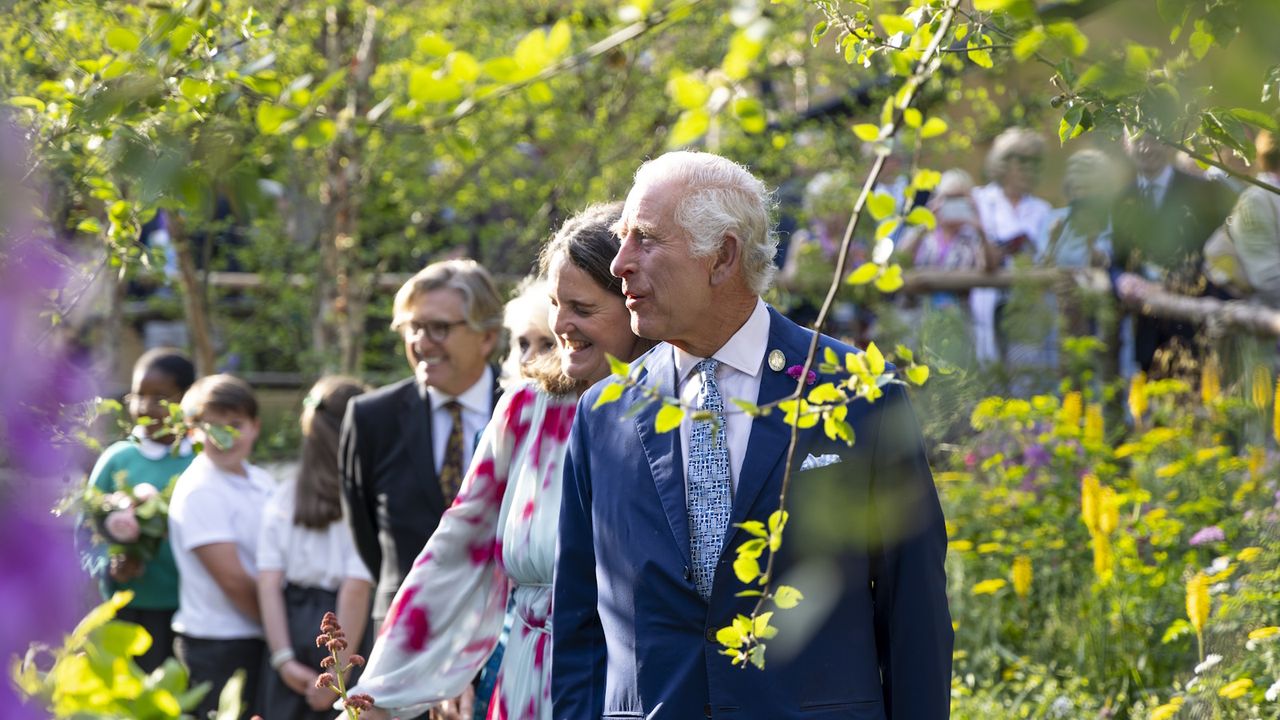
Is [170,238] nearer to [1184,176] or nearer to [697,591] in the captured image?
[697,591]

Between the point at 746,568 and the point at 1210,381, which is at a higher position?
the point at 1210,381

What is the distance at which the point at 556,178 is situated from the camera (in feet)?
31.1

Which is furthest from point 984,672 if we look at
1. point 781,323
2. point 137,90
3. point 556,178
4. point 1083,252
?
point 556,178

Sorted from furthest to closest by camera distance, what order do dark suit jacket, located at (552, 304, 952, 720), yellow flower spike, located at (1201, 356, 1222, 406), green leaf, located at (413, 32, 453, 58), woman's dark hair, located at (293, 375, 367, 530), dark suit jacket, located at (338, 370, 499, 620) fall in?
yellow flower spike, located at (1201, 356, 1222, 406) → woman's dark hair, located at (293, 375, 367, 530) → dark suit jacket, located at (338, 370, 499, 620) → dark suit jacket, located at (552, 304, 952, 720) → green leaf, located at (413, 32, 453, 58)

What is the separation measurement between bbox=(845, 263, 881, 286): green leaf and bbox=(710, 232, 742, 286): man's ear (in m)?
0.97

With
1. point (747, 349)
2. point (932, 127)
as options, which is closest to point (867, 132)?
point (932, 127)

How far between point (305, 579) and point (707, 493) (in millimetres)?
2735

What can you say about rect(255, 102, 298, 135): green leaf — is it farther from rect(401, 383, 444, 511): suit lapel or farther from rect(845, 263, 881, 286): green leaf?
rect(401, 383, 444, 511): suit lapel

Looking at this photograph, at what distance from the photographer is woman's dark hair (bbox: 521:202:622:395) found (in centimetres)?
342

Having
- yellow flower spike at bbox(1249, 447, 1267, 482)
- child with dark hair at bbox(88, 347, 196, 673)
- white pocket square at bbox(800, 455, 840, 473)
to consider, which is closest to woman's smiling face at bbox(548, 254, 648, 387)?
white pocket square at bbox(800, 455, 840, 473)

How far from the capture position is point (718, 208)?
9.70ft

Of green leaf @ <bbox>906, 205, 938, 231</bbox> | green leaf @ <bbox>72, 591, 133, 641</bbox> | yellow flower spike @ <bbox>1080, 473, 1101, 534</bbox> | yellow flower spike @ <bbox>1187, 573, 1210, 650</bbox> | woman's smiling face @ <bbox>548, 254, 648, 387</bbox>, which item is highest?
woman's smiling face @ <bbox>548, 254, 648, 387</bbox>

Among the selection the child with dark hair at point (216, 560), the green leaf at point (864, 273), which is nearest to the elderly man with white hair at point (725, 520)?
the green leaf at point (864, 273)

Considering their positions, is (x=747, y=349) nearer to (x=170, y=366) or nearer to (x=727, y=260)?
(x=727, y=260)
